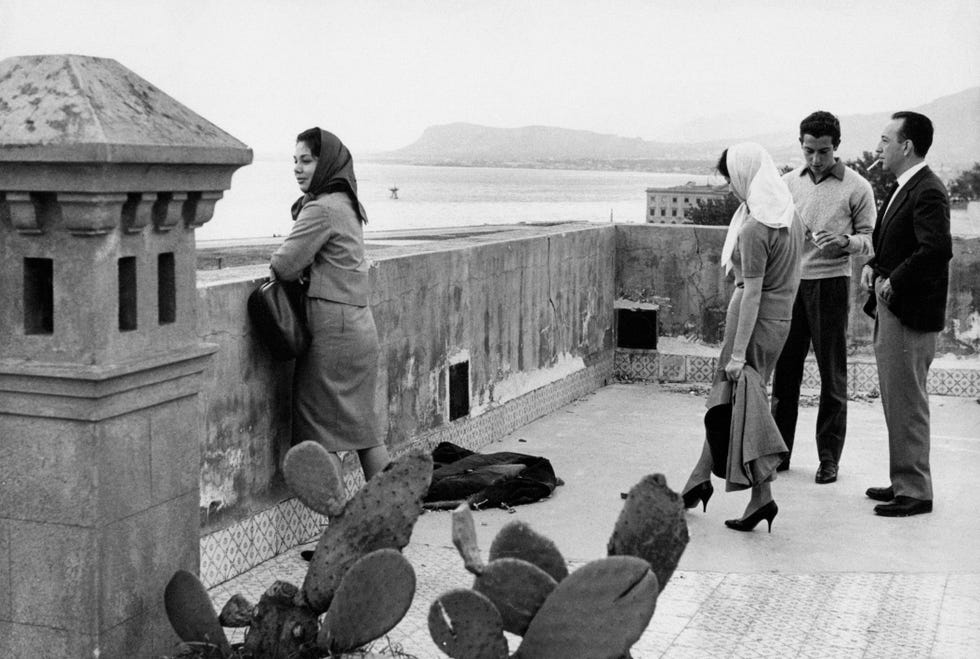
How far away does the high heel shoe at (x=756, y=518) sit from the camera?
263 inches

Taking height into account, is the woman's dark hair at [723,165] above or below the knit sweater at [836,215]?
above

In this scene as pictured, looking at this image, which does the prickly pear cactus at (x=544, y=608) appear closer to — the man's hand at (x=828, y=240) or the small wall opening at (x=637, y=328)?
the man's hand at (x=828, y=240)

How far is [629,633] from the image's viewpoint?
3.86m

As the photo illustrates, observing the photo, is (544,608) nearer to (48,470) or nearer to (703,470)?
(48,470)

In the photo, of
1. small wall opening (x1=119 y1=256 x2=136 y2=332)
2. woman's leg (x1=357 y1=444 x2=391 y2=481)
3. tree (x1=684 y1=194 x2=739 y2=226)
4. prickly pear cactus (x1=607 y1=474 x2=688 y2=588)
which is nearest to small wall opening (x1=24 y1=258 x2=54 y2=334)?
small wall opening (x1=119 y1=256 x2=136 y2=332)

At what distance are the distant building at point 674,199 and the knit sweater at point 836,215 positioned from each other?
72.9 m

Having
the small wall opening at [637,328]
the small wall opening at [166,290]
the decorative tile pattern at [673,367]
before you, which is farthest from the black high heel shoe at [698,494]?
the small wall opening at [637,328]

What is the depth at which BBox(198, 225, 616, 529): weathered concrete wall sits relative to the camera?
591cm

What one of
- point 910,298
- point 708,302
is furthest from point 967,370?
point 910,298

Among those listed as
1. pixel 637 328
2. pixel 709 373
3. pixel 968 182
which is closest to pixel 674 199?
pixel 968 182

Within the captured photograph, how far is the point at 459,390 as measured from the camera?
331 inches

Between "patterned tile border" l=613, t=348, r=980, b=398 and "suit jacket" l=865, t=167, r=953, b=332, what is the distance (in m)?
3.63

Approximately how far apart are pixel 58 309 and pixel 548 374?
6.30 m

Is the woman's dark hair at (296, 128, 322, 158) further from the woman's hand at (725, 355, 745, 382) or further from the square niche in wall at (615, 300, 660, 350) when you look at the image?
the square niche in wall at (615, 300, 660, 350)
